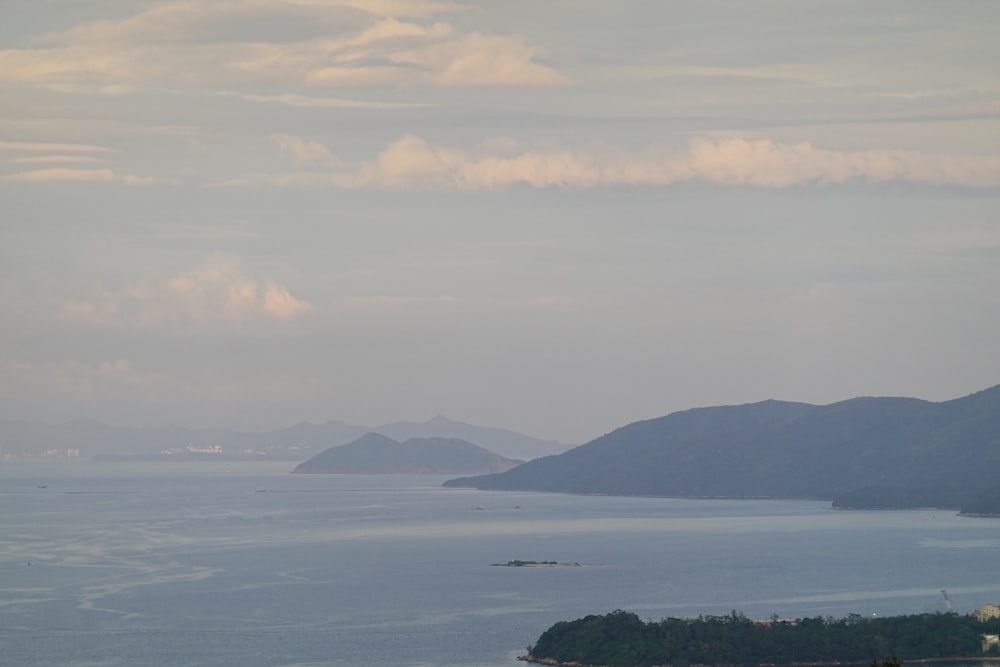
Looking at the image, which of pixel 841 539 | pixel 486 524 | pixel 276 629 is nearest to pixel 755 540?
pixel 841 539

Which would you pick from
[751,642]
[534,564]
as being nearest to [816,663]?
[751,642]

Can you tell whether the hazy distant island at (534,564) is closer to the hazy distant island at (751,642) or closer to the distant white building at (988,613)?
the distant white building at (988,613)

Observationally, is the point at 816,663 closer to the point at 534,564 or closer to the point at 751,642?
the point at 751,642

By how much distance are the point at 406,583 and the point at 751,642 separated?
148 feet

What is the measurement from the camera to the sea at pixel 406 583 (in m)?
83.2

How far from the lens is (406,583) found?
4520 inches

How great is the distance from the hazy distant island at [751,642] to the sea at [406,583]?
14.3 feet

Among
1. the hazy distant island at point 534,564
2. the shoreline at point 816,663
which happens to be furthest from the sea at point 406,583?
the shoreline at point 816,663

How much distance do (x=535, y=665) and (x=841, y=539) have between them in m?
89.9

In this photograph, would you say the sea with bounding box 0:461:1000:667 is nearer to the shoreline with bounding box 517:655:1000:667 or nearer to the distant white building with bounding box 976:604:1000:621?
the shoreline with bounding box 517:655:1000:667

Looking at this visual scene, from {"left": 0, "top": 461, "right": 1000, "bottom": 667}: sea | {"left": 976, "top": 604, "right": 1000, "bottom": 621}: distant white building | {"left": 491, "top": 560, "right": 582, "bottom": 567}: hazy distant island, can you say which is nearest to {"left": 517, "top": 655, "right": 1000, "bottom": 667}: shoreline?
{"left": 0, "top": 461, "right": 1000, "bottom": 667}: sea

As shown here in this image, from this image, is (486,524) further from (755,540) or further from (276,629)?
(276,629)

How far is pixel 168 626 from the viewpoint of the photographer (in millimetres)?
90062

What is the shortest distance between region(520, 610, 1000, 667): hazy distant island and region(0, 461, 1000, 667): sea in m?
4.35
